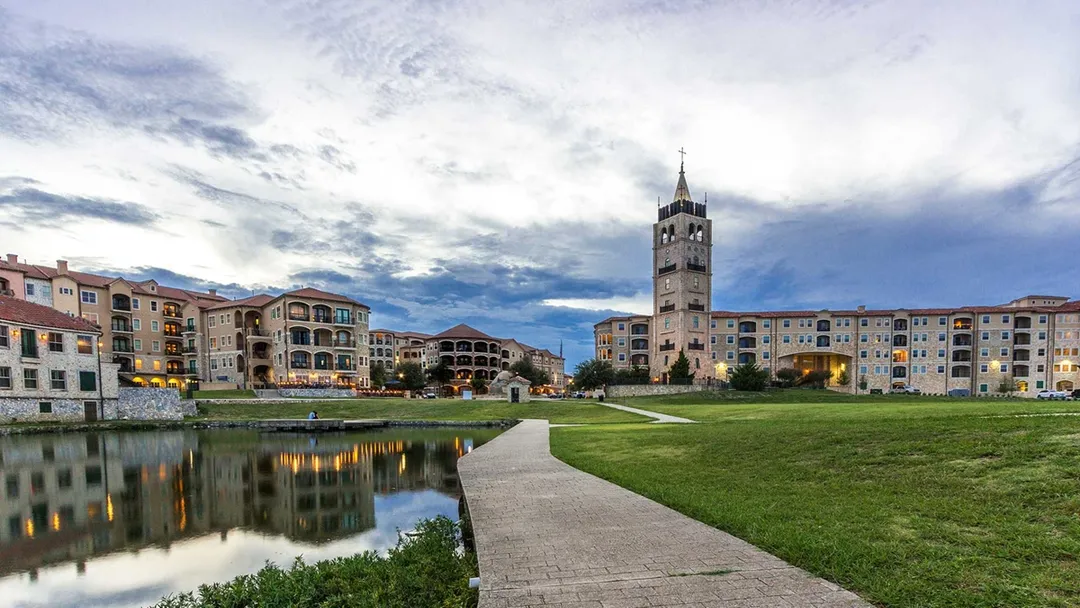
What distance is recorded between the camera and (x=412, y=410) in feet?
165

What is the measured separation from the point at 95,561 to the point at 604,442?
15.5 meters

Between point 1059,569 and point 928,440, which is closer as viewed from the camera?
point 1059,569

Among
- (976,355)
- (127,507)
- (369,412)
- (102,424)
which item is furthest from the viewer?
(976,355)

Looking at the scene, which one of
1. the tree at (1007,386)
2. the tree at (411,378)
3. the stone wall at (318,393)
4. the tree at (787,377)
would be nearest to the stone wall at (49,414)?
the stone wall at (318,393)

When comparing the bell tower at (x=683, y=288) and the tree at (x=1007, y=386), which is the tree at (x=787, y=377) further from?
the tree at (x=1007, y=386)

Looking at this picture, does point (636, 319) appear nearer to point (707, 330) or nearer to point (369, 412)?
point (707, 330)

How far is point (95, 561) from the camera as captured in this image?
1110 centimetres

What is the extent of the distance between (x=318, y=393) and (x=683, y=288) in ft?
165

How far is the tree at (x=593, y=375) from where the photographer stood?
6906cm

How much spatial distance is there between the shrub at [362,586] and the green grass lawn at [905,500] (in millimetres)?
4311

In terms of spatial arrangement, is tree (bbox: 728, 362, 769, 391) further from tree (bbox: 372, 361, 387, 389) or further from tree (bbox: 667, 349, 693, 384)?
tree (bbox: 372, 361, 387, 389)

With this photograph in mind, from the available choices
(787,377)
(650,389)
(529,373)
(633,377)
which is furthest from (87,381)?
(787,377)

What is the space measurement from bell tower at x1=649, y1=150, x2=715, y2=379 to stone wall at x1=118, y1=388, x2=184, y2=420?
57.7m

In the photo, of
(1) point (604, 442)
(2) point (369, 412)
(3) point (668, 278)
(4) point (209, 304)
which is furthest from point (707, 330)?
(4) point (209, 304)
